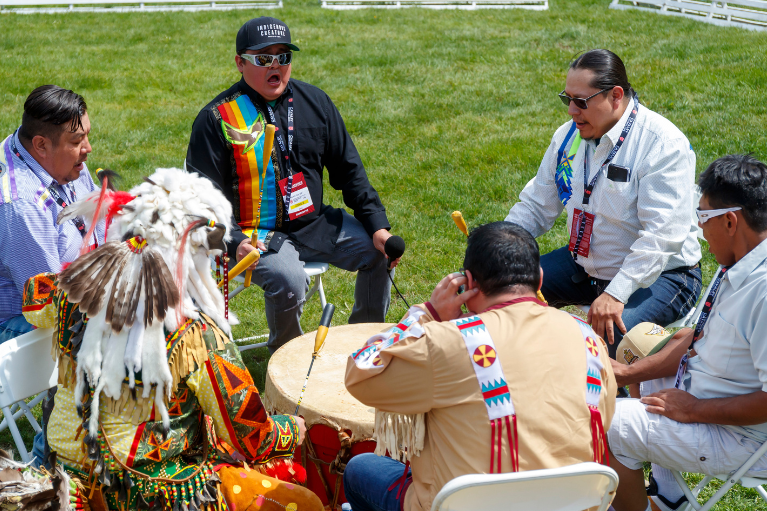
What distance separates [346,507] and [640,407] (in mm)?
1152

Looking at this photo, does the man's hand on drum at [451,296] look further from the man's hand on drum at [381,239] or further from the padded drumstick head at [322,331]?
the man's hand on drum at [381,239]

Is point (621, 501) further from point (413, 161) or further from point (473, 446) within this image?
point (413, 161)

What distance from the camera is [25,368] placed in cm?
264

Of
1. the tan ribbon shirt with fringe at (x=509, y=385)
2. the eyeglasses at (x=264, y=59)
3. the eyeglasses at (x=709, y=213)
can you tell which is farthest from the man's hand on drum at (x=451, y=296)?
the eyeglasses at (x=264, y=59)

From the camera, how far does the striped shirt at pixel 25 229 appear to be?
10.1 feet

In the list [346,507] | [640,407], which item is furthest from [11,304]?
[640,407]

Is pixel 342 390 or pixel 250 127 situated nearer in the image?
pixel 342 390

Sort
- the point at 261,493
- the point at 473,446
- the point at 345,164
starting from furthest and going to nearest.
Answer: the point at 345,164 → the point at 261,493 → the point at 473,446

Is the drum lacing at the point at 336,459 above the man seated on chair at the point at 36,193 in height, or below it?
below

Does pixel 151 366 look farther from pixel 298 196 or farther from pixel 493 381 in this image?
pixel 298 196

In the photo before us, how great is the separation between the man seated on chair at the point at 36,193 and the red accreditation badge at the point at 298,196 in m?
1.11

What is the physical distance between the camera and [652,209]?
3295mm

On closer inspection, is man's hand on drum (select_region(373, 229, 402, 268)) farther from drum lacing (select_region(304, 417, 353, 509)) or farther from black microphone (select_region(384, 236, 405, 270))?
drum lacing (select_region(304, 417, 353, 509))

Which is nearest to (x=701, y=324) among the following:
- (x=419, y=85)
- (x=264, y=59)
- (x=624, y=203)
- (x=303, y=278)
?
(x=624, y=203)
